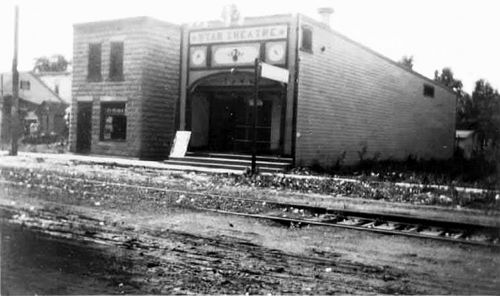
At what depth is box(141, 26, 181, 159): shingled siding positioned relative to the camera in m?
22.9

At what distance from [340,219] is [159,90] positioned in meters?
16.3

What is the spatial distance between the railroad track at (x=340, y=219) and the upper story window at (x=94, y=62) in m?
14.9

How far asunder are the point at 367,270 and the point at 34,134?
35123 mm

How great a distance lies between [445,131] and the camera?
3275 centimetres

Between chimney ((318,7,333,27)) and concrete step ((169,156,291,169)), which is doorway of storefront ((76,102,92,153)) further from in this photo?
chimney ((318,7,333,27))

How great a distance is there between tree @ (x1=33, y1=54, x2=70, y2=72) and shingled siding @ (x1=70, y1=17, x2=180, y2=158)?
66.7m

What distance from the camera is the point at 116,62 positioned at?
24.1 metres

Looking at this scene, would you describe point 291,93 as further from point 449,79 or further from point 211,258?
point 449,79

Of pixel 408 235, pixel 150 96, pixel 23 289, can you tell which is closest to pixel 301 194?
pixel 408 235

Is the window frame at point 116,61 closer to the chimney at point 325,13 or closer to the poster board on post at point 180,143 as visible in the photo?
the poster board on post at point 180,143

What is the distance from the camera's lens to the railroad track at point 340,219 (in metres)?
7.61

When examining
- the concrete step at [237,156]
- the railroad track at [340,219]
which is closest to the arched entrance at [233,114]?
the concrete step at [237,156]

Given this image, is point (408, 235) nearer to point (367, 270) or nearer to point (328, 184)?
point (367, 270)

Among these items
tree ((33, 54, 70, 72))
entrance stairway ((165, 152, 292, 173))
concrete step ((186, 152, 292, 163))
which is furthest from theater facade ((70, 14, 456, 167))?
tree ((33, 54, 70, 72))
